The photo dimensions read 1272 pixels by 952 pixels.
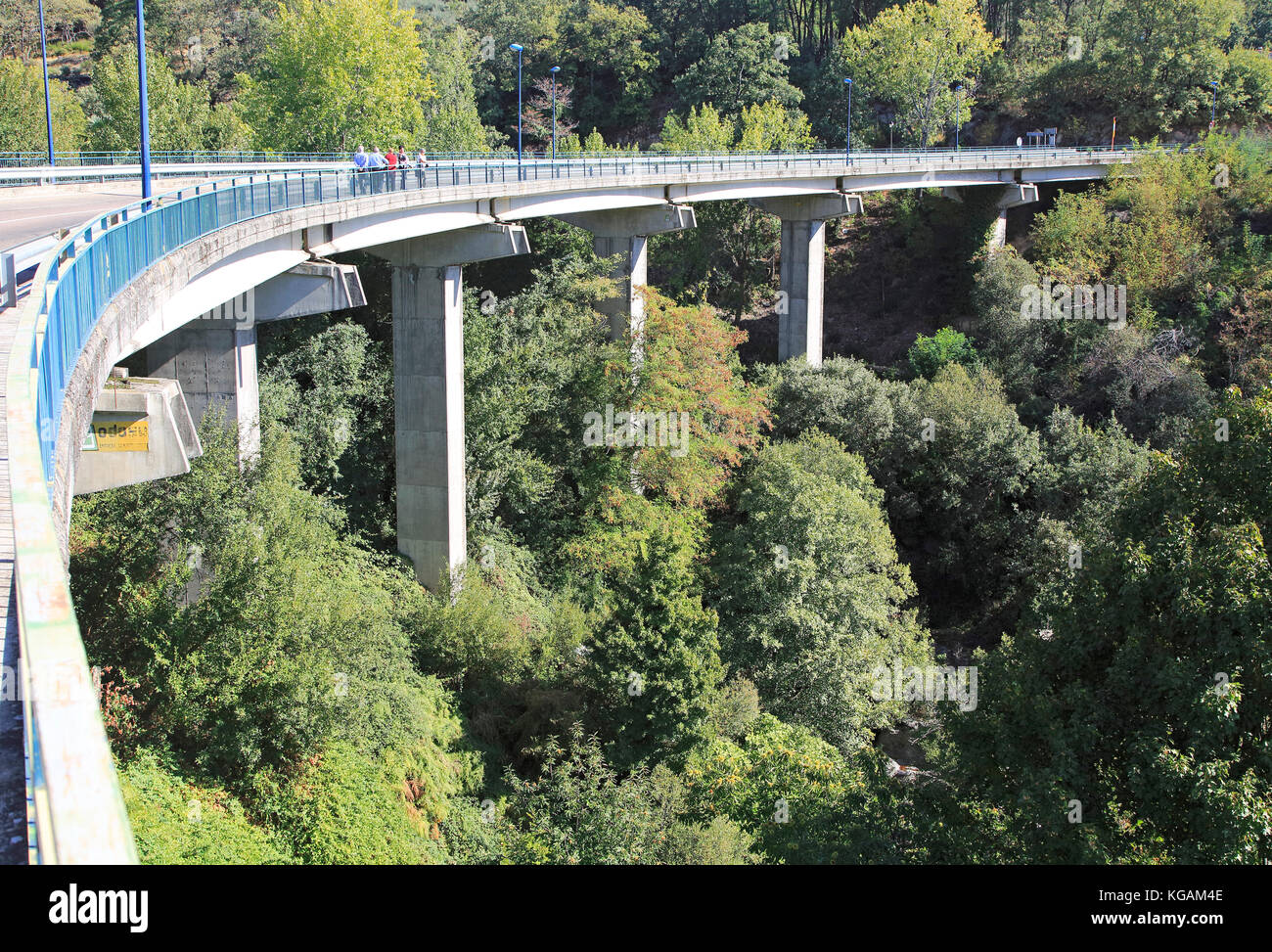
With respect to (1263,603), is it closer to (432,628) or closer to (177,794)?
(177,794)

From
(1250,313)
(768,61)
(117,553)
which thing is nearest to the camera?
(117,553)

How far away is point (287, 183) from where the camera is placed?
20.7 meters

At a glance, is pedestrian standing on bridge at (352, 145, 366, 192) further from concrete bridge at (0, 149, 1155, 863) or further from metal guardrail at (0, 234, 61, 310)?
metal guardrail at (0, 234, 61, 310)

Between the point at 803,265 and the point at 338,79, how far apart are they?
65.1 ft

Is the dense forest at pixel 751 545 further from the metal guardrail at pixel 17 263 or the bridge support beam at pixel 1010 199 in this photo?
the metal guardrail at pixel 17 263

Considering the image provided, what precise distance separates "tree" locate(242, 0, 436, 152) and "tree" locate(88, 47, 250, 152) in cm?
374

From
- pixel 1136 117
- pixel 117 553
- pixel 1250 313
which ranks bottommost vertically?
pixel 117 553

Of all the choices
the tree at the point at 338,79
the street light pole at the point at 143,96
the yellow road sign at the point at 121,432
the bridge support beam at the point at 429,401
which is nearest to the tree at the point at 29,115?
the tree at the point at 338,79

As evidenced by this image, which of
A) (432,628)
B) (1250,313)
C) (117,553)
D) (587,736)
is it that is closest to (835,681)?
(587,736)

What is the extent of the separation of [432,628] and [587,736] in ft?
15.9

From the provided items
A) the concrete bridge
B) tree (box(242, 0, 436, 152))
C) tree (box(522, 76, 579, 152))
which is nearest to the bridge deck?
the concrete bridge

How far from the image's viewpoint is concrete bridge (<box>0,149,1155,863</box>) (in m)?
4.27

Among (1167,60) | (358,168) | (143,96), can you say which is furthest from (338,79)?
(1167,60)

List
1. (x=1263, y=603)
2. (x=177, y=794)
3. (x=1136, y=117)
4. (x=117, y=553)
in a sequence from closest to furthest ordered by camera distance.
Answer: (x=1263, y=603), (x=177, y=794), (x=117, y=553), (x=1136, y=117)
